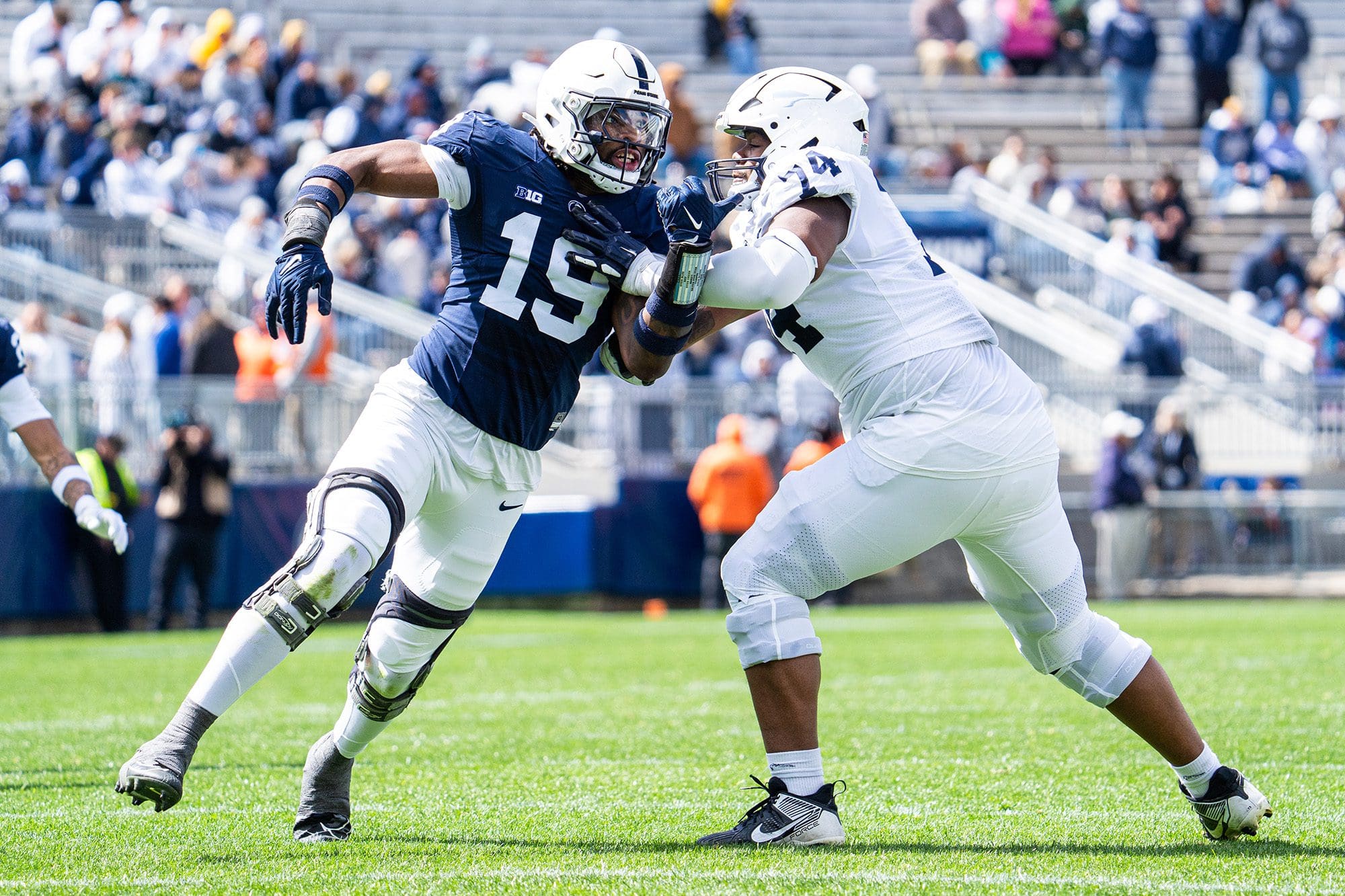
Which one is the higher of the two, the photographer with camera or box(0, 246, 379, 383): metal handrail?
box(0, 246, 379, 383): metal handrail

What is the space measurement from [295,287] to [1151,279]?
1536 cm

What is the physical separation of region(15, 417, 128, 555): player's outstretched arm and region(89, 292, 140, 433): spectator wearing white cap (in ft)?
26.8

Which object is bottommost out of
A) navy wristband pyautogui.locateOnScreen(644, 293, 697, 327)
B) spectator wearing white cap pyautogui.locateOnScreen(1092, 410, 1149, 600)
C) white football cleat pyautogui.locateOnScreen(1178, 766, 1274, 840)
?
spectator wearing white cap pyautogui.locateOnScreen(1092, 410, 1149, 600)

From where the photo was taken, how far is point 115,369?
46.5 feet

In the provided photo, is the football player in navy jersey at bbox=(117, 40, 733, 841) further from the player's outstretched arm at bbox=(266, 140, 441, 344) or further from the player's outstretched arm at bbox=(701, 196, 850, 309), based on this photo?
the player's outstretched arm at bbox=(701, 196, 850, 309)

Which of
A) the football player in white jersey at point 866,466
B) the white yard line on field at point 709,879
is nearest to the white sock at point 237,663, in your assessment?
the white yard line on field at point 709,879

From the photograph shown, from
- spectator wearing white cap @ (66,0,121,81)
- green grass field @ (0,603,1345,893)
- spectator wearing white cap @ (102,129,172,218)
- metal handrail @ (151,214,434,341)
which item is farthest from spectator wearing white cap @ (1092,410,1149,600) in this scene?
spectator wearing white cap @ (66,0,121,81)

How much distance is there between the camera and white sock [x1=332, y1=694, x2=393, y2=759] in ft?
15.8

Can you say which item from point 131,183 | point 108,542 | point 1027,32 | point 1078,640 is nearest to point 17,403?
point 1078,640

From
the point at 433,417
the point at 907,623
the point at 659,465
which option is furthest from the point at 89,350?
the point at 433,417

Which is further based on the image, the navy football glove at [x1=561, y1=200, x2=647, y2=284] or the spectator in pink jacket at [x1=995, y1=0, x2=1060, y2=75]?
the spectator in pink jacket at [x1=995, y1=0, x2=1060, y2=75]

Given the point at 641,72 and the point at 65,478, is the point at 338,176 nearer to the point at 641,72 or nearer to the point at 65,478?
the point at 641,72

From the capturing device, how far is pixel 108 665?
35.3 feet

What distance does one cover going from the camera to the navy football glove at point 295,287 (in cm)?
438
